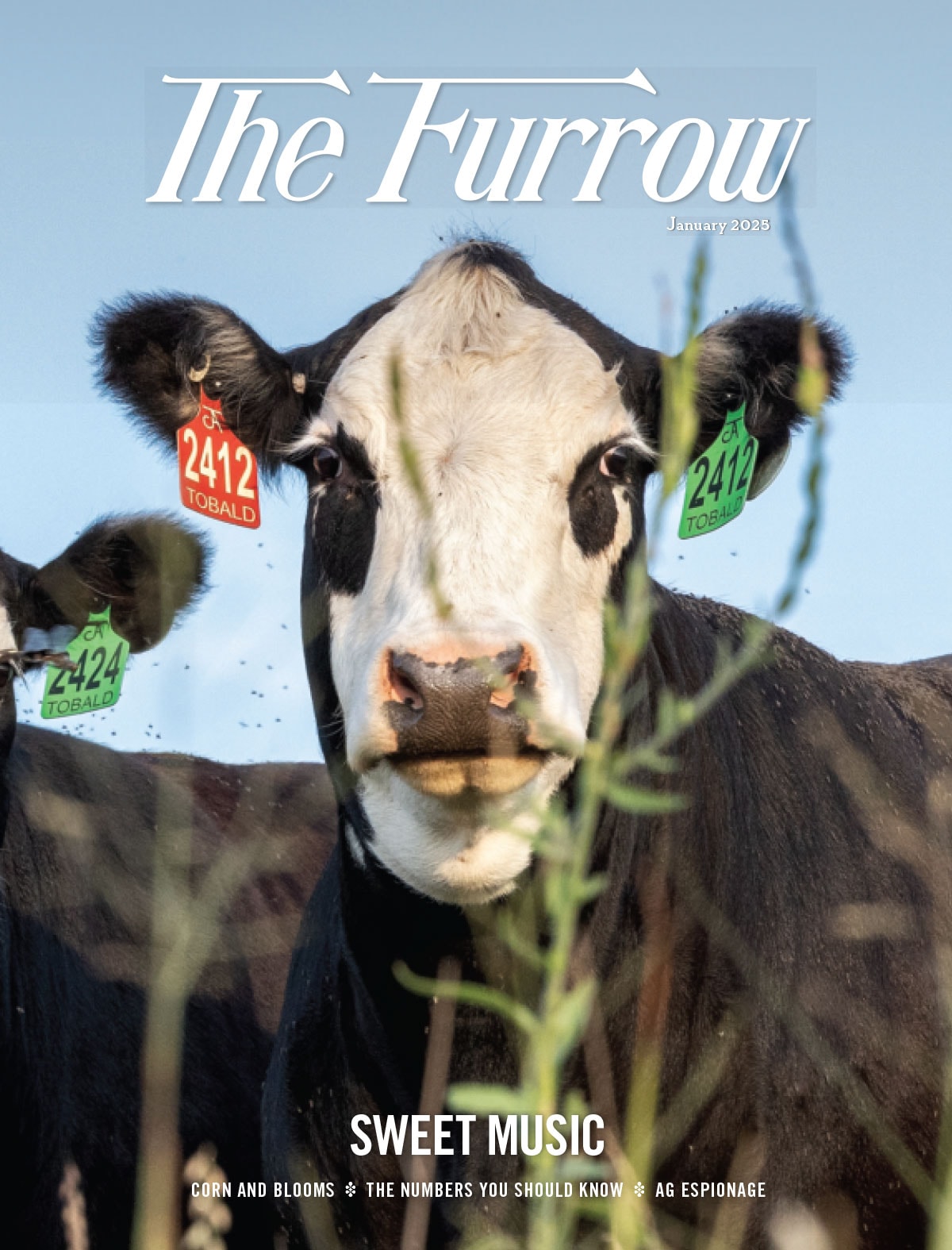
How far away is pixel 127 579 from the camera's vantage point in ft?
22.5

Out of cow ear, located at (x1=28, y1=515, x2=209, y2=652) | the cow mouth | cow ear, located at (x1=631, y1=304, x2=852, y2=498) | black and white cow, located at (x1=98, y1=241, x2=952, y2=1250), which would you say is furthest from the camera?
cow ear, located at (x1=28, y1=515, x2=209, y2=652)

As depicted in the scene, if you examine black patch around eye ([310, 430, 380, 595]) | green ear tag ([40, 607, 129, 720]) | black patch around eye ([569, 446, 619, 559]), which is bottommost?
green ear tag ([40, 607, 129, 720])

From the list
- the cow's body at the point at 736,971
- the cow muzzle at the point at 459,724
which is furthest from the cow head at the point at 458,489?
the cow's body at the point at 736,971

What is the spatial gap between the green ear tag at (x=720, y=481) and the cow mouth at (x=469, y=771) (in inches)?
69.5

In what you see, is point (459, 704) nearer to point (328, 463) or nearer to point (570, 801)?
point (570, 801)

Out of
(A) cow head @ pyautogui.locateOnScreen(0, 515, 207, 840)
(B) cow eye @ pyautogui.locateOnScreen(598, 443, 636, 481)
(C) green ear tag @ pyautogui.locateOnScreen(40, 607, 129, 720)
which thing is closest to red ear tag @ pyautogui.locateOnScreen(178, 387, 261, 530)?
(B) cow eye @ pyautogui.locateOnScreen(598, 443, 636, 481)

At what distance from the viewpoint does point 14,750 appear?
247 inches

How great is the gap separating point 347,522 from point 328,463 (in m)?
0.24

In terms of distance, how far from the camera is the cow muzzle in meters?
2.81

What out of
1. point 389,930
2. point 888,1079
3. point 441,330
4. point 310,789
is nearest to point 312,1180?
point 389,930

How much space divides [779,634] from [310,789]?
12.1 feet

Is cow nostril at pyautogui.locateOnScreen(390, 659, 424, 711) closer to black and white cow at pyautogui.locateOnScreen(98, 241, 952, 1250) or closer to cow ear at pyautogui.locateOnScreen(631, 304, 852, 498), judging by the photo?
black and white cow at pyautogui.locateOnScreen(98, 241, 952, 1250)

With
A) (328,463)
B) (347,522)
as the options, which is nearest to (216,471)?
(328,463)

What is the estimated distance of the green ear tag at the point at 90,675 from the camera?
20.2ft
